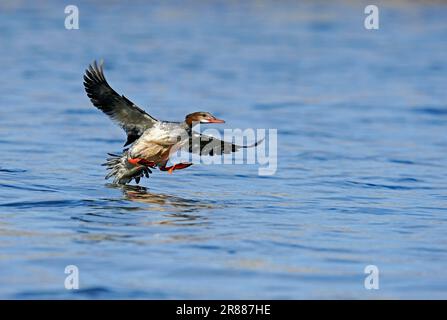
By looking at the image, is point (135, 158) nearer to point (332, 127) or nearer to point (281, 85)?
point (332, 127)

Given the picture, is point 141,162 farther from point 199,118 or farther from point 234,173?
point 234,173

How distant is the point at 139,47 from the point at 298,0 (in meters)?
10.9

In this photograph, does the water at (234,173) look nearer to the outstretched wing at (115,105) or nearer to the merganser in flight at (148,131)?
the merganser in flight at (148,131)

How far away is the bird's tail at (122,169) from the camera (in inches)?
447

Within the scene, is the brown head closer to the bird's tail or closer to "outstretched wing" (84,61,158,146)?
"outstretched wing" (84,61,158,146)

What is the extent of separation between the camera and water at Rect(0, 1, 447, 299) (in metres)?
8.13

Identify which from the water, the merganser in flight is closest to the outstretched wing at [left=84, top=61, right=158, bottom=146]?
the merganser in flight

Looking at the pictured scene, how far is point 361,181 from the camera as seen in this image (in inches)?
491

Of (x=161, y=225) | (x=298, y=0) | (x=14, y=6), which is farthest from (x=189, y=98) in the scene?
(x=298, y=0)

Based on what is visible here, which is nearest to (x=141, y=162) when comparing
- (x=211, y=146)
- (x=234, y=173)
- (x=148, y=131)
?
(x=148, y=131)

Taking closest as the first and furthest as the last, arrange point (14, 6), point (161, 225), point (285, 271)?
point (285, 271)
point (161, 225)
point (14, 6)

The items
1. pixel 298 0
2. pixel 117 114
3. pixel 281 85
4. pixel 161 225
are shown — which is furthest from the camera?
pixel 298 0

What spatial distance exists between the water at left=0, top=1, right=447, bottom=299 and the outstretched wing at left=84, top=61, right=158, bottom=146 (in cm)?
74

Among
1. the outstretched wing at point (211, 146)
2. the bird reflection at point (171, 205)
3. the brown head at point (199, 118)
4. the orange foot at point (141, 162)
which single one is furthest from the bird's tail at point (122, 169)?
the brown head at point (199, 118)
